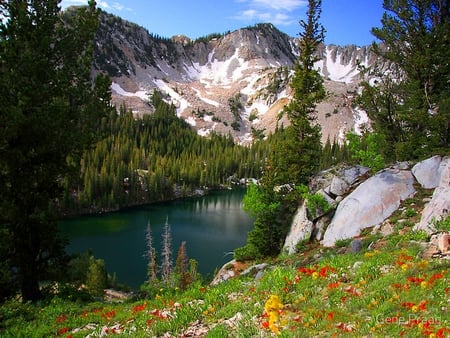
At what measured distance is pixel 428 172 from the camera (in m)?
18.3

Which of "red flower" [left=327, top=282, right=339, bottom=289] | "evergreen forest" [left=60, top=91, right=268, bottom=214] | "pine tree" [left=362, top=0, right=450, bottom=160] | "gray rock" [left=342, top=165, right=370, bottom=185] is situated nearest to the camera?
"red flower" [left=327, top=282, right=339, bottom=289]

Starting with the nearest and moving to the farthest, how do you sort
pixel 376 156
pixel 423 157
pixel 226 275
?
1. pixel 423 157
2. pixel 376 156
3. pixel 226 275

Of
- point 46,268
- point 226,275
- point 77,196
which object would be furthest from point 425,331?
point 77,196

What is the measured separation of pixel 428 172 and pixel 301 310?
1525cm

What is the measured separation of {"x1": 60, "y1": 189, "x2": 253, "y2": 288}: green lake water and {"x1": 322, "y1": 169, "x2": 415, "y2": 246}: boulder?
121ft

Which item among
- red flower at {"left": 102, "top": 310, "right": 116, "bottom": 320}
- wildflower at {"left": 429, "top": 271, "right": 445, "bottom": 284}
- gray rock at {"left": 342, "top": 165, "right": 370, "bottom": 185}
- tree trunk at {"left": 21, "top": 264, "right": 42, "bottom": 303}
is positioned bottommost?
tree trunk at {"left": 21, "top": 264, "right": 42, "bottom": 303}

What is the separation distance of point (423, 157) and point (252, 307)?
17315mm

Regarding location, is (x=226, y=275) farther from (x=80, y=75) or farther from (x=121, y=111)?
(x=121, y=111)

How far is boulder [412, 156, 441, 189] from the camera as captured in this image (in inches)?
704

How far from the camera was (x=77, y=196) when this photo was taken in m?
111

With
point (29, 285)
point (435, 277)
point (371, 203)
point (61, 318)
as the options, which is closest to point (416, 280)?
point (435, 277)

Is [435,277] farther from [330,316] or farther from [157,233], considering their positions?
[157,233]

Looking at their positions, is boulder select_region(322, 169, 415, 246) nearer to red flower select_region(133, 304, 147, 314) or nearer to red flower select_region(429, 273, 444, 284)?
red flower select_region(429, 273, 444, 284)

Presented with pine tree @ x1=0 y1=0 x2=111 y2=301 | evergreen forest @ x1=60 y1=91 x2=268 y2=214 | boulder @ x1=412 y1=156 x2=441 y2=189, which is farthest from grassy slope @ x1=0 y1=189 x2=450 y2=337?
evergreen forest @ x1=60 y1=91 x2=268 y2=214
